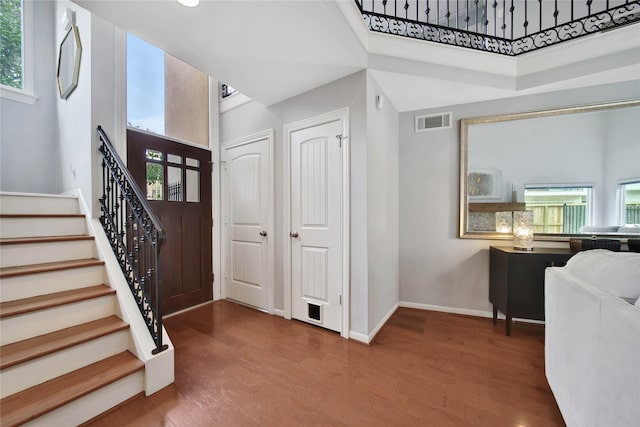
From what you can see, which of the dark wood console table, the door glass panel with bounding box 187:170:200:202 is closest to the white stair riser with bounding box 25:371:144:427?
the door glass panel with bounding box 187:170:200:202

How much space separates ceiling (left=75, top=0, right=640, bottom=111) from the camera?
1.58 meters

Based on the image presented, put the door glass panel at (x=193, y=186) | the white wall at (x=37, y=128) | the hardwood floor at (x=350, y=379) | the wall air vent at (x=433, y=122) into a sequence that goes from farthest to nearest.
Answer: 1. the door glass panel at (x=193, y=186)
2. the wall air vent at (x=433, y=122)
3. the white wall at (x=37, y=128)
4. the hardwood floor at (x=350, y=379)

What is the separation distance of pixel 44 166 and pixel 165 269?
6.05 feet

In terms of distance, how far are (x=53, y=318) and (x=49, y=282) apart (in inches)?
11.8

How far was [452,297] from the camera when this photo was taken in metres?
2.84

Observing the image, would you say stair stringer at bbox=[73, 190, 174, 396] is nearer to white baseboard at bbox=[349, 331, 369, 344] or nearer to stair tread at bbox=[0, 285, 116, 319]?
stair tread at bbox=[0, 285, 116, 319]

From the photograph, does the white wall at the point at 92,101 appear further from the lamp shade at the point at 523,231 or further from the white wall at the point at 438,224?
the lamp shade at the point at 523,231

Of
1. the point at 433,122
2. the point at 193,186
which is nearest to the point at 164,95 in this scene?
the point at 193,186

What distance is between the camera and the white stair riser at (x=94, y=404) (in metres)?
1.26

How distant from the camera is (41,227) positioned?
1995 mm

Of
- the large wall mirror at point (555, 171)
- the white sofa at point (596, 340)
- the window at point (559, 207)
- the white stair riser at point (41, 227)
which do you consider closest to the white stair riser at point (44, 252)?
the white stair riser at point (41, 227)

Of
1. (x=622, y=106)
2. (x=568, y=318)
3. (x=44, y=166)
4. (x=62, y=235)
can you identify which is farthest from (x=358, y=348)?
(x=44, y=166)

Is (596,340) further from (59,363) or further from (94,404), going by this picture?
(59,363)

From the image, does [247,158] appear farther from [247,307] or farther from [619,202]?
[619,202]
